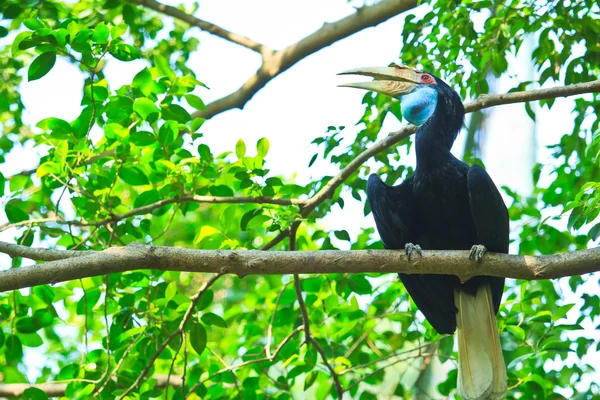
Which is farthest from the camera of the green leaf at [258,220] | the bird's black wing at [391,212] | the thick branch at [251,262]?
the bird's black wing at [391,212]

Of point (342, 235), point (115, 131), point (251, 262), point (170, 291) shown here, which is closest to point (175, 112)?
point (115, 131)

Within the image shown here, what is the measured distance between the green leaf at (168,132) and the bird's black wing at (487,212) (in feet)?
5.31

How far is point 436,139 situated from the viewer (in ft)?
14.4

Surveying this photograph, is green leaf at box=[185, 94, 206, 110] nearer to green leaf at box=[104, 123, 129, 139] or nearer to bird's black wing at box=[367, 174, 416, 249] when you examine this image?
green leaf at box=[104, 123, 129, 139]

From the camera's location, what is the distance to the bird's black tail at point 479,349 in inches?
160

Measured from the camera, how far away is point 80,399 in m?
4.12

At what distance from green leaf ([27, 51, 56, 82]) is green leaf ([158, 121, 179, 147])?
694 millimetres

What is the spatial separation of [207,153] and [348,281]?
114 centimetres

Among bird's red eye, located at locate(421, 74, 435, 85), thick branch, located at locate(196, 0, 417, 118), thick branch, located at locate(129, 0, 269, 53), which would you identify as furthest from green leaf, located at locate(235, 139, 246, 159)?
thick branch, located at locate(129, 0, 269, 53)

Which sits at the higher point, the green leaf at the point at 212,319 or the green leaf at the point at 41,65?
the green leaf at the point at 41,65

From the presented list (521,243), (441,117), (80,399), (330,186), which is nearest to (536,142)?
(521,243)

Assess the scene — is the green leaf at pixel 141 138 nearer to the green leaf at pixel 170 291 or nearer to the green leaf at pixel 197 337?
the green leaf at pixel 170 291

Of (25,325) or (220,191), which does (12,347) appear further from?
(220,191)

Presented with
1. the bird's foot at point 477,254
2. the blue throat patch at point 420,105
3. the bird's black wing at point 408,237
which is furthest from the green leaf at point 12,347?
the blue throat patch at point 420,105
